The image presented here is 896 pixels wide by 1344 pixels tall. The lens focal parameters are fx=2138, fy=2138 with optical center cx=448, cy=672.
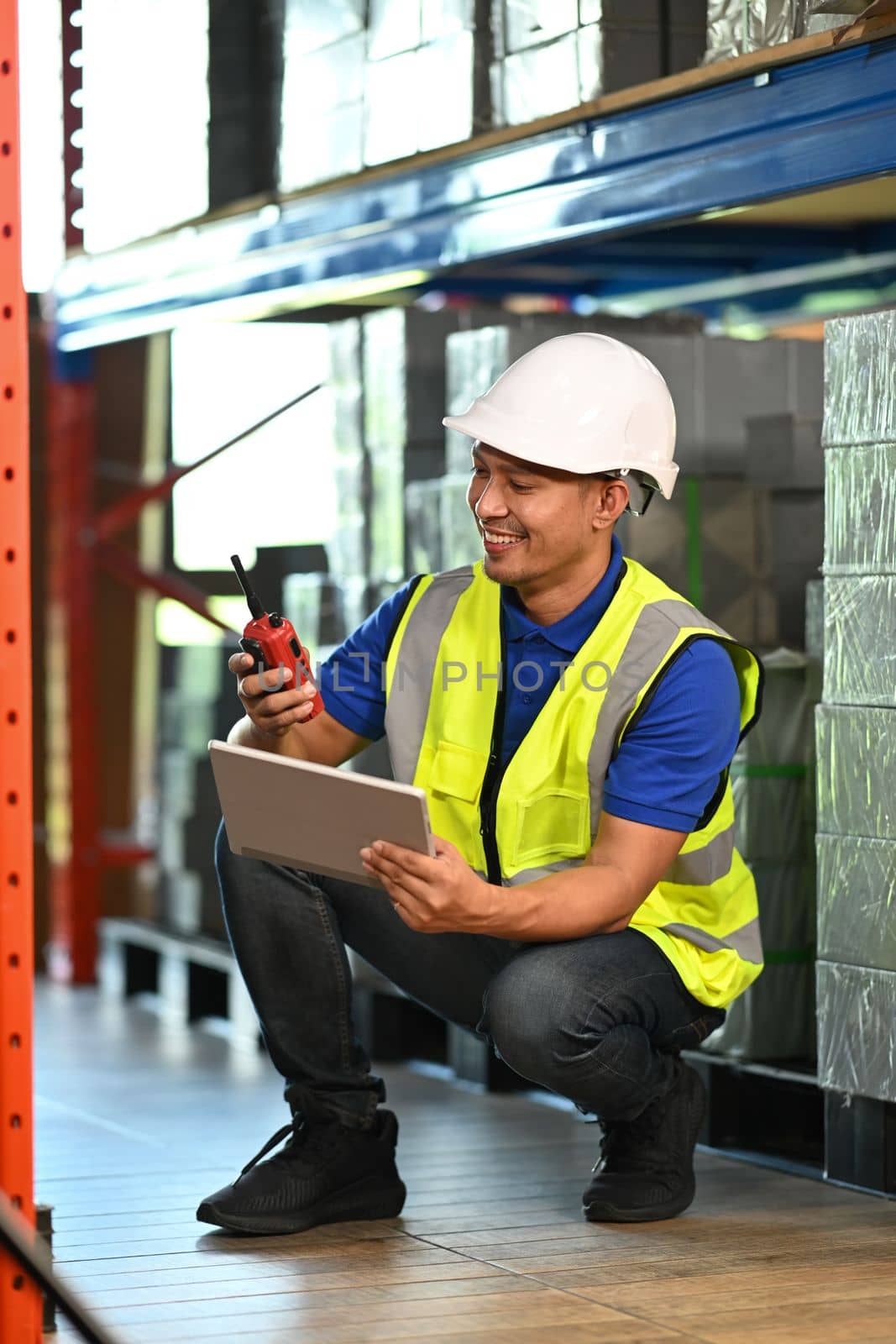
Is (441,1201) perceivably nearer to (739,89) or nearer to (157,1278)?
(157,1278)

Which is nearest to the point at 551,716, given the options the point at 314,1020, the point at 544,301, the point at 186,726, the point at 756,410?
the point at 314,1020

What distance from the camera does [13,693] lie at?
9.47ft

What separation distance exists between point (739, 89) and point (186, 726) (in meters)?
3.17

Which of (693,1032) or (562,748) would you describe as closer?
(562,748)

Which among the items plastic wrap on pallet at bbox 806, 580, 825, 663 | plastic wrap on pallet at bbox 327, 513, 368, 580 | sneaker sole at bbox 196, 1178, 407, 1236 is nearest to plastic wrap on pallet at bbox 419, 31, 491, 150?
plastic wrap on pallet at bbox 327, 513, 368, 580

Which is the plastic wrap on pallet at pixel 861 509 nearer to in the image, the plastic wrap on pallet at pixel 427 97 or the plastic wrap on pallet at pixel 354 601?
the plastic wrap on pallet at pixel 427 97

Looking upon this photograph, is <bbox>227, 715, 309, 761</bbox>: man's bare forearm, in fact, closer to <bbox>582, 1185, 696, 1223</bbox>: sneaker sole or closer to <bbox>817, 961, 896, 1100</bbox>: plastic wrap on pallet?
<bbox>582, 1185, 696, 1223</bbox>: sneaker sole

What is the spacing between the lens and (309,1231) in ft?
12.6

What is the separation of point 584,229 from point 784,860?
5.05 ft

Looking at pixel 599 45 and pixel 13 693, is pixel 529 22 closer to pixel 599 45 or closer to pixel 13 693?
pixel 599 45

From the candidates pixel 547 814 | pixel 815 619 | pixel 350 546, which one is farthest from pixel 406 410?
pixel 547 814

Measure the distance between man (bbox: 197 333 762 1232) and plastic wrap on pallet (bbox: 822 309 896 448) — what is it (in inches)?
18.5

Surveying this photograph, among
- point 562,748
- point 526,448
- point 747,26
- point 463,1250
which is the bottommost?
point 463,1250

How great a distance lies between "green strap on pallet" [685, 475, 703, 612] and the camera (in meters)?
4.98
